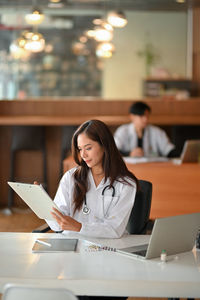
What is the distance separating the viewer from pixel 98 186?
10.4 feet

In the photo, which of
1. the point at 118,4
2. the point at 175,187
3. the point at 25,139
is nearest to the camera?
the point at 175,187

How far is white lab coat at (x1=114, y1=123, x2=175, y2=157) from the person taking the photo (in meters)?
6.28

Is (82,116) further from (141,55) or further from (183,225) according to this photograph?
(183,225)

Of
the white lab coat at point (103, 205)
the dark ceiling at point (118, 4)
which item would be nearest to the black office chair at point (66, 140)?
the dark ceiling at point (118, 4)

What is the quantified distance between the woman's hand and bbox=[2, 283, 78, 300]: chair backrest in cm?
95

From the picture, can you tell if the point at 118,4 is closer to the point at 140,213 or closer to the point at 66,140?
the point at 66,140

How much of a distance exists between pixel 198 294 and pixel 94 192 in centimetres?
106

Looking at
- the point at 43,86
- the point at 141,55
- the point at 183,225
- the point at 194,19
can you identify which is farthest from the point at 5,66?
the point at 183,225

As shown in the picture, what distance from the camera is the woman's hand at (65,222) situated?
279 cm

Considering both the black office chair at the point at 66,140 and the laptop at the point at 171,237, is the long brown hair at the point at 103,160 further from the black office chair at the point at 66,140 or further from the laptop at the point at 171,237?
the black office chair at the point at 66,140

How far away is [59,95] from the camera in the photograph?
11.3 m

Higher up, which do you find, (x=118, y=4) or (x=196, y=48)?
(x=118, y=4)

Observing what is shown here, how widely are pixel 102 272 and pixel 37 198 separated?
1.89ft

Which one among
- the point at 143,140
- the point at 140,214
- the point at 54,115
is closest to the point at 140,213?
the point at 140,214
